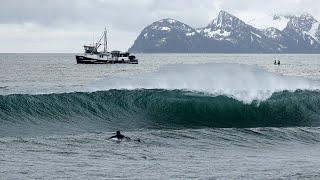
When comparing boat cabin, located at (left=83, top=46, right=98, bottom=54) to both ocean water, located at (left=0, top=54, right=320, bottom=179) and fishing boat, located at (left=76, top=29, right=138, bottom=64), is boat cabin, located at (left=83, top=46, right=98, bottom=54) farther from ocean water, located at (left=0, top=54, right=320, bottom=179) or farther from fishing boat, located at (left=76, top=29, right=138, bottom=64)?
ocean water, located at (left=0, top=54, right=320, bottom=179)

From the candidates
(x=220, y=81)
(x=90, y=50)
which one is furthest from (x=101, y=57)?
(x=220, y=81)

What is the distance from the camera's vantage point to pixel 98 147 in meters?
23.0

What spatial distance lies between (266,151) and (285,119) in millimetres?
12218

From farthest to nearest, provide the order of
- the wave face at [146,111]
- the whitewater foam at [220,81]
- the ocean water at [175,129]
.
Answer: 1. the whitewater foam at [220,81]
2. the wave face at [146,111]
3. the ocean water at [175,129]

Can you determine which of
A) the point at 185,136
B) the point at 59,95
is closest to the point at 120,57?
the point at 59,95

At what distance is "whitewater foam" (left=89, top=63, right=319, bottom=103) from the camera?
43094mm

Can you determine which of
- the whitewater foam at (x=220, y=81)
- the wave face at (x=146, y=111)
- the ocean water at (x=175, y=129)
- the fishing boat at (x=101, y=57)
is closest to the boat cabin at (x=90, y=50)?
the fishing boat at (x=101, y=57)

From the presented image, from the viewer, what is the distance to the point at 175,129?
103 ft

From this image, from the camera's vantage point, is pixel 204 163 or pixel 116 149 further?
pixel 116 149

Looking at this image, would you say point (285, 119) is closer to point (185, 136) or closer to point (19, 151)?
point (185, 136)

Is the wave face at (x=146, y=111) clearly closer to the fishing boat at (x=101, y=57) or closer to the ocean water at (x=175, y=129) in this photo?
the ocean water at (x=175, y=129)

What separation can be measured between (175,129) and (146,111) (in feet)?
19.2

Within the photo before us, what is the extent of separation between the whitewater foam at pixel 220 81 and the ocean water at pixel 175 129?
82 millimetres

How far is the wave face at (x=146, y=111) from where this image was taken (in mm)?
32562
